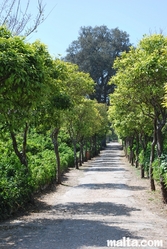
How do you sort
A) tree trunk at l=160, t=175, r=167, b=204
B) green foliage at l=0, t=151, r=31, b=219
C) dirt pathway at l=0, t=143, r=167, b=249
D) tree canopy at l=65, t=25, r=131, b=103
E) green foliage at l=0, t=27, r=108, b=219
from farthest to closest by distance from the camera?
tree canopy at l=65, t=25, r=131, b=103 < tree trunk at l=160, t=175, r=167, b=204 < green foliage at l=0, t=151, r=31, b=219 < dirt pathway at l=0, t=143, r=167, b=249 < green foliage at l=0, t=27, r=108, b=219

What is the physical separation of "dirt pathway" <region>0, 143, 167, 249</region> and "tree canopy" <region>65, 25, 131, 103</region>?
49.0 metres

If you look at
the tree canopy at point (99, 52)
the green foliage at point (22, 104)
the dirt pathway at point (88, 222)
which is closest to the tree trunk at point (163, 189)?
the dirt pathway at point (88, 222)

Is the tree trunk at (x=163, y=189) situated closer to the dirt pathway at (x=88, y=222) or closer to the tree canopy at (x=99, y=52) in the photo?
the dirt pathway at (x=88, y=222)

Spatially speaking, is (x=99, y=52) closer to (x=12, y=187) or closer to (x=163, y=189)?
(x=163, y=189)

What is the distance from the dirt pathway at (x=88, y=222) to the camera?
23.4 feet

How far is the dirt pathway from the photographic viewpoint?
7.12m

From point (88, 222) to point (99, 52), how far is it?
5821 centimetres

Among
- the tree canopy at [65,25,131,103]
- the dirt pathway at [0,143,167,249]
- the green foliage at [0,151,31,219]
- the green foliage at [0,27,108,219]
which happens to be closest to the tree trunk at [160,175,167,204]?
the dirt pathway at [0,143,167,249]

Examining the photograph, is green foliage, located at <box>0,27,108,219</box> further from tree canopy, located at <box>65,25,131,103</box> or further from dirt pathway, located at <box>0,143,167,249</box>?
tree canopy, located at <box>65,25,131,103</box>

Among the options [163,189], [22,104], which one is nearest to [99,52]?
[163,189]

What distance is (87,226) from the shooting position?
Result: 864 cm

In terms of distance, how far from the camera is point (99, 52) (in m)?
65.1

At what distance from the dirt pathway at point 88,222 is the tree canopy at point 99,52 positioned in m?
49.0

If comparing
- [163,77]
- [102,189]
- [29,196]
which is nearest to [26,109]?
[29,196]
